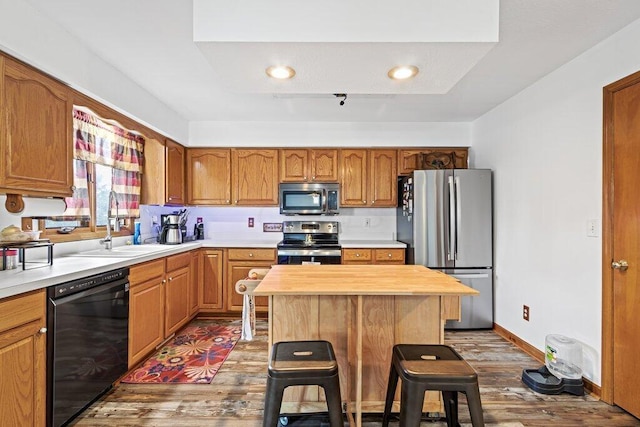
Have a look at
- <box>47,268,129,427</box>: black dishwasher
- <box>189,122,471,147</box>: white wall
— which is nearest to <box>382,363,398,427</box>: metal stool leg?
<box>47,268,129,427</box>: black dishwasher

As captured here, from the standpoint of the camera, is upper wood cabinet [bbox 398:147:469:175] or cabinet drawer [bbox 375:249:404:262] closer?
cabinet drawer [bbox 375:249:404:262]

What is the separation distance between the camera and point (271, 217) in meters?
4.30

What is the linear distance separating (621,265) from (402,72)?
6.00ft

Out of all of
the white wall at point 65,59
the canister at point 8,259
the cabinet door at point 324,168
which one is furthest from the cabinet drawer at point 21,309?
the cabinet door at point 324,168

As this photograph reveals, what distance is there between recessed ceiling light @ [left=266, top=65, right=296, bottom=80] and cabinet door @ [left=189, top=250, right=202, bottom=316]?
244 centimetres

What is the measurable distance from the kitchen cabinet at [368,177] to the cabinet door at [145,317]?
2.27 meters

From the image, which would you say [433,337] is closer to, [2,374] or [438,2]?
[438,2]

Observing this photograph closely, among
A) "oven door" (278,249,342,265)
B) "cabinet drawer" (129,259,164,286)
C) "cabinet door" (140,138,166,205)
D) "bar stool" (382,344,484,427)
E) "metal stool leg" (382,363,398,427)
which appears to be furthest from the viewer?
"oven door" (278,249,342,265)

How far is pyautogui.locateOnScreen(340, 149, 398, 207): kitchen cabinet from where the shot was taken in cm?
403

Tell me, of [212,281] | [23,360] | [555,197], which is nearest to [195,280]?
[212,281]

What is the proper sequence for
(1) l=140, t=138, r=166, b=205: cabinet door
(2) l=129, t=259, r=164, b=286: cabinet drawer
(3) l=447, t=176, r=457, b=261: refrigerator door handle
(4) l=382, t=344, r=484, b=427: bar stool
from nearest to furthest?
(4) l=382, t=344, r=484, b=427: bar stool → (2) l=129, t=259, r=164, b=286: cabinet drawer → (3) l=447, t=176, r=457, b=261: refrigerator door handle → (1) l=140, t=138, r=166, b=205: cabinet door

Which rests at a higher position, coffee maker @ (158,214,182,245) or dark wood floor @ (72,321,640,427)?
coffee maker @ (158,214,182,245)

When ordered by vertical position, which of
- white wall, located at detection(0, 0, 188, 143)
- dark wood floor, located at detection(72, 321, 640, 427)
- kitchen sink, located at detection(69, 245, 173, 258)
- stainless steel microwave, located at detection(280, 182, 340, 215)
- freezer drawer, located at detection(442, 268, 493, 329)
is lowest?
dark wood floor, located at detection(72, 321, 640, 427)

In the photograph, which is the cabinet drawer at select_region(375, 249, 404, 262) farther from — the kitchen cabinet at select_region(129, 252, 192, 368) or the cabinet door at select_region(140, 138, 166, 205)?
the cabinet door at select_region(140, 138, 166, 205)
